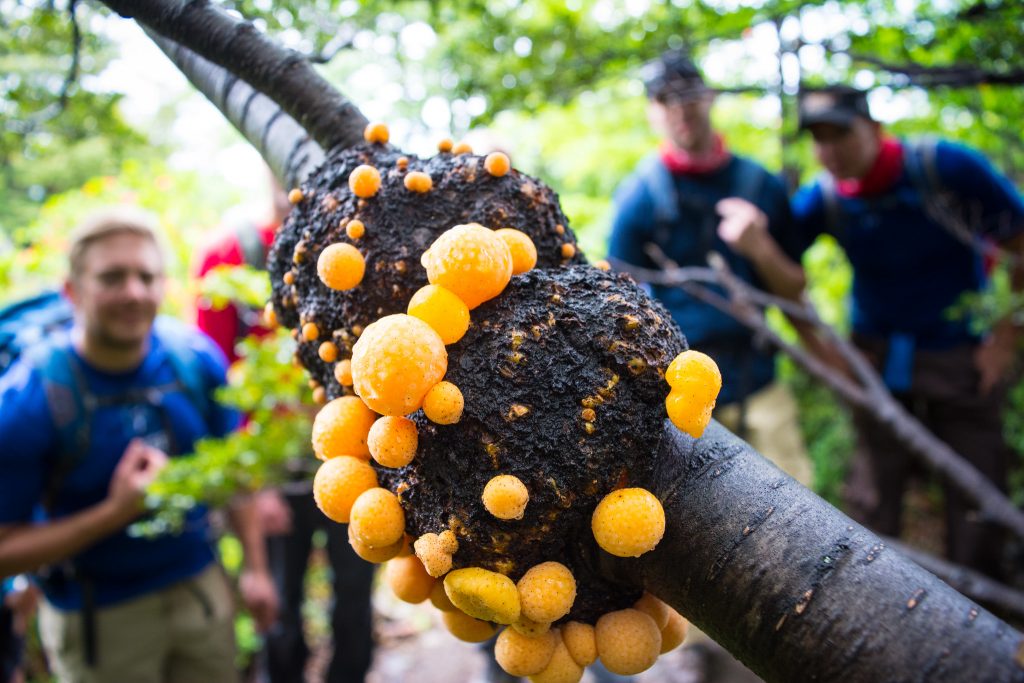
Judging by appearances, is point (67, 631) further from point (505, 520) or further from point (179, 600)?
point (505, 520)

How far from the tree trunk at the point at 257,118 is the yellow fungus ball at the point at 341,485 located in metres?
0.61

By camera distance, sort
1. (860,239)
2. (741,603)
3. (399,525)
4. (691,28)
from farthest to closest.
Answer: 1. (860,239)
2. (691,28)
3. (399,525)
4. (741,603)

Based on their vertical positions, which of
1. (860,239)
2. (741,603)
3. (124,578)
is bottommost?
(124,578)

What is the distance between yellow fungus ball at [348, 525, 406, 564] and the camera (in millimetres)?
1010

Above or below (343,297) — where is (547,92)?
below

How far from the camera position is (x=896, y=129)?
16.8 ft

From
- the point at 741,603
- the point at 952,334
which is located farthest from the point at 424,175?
the point at 952,334

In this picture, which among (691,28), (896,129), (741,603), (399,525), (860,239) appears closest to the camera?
(741,603)

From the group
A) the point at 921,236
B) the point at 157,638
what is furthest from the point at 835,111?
the point at 157,638

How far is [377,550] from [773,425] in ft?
11.3

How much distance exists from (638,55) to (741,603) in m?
2.50

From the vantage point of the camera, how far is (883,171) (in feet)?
12.2

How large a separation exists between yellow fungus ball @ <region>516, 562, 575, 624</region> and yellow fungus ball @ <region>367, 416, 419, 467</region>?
261mm

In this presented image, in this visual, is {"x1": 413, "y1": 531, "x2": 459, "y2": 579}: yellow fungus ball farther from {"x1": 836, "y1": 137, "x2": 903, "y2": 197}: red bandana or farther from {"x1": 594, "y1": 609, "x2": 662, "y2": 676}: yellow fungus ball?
{"x1": 836, "y1": 137, "x2": 903, "y2": 197}: red bandana
